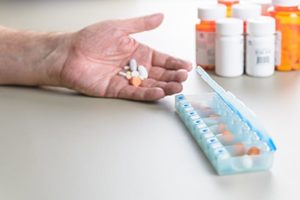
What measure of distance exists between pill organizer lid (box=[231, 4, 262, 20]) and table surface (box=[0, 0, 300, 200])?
5.1 inches

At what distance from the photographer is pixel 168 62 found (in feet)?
3.98

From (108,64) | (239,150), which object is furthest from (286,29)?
(239,150)

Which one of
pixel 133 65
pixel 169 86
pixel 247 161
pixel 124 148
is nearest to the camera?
pixel 247 161

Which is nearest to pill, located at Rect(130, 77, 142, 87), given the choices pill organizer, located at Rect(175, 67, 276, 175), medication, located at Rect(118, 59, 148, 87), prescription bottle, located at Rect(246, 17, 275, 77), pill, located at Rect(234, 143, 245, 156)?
medication, located at Rect(118, 59, 148, 87)

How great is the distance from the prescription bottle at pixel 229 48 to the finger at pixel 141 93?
7.4 inches

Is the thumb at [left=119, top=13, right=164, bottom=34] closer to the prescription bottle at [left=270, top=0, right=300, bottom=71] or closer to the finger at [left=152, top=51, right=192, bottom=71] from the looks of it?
the finger at [left=152, top=51, right=192, bottom=71]

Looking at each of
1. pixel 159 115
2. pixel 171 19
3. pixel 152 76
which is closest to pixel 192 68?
pixel 152 76

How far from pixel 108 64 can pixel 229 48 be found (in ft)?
0.82

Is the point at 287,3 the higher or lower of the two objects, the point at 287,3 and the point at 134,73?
the higher

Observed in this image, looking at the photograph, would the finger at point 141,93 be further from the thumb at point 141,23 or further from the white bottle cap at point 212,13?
the white bottle cap at point 212,13

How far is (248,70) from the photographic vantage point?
48.3 inches

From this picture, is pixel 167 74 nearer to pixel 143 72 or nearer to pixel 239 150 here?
pixel 143 72

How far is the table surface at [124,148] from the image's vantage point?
2.50 feet

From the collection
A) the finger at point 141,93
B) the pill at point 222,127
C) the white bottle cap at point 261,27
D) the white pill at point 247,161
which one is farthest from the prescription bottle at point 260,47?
the white pill at point 247,161
